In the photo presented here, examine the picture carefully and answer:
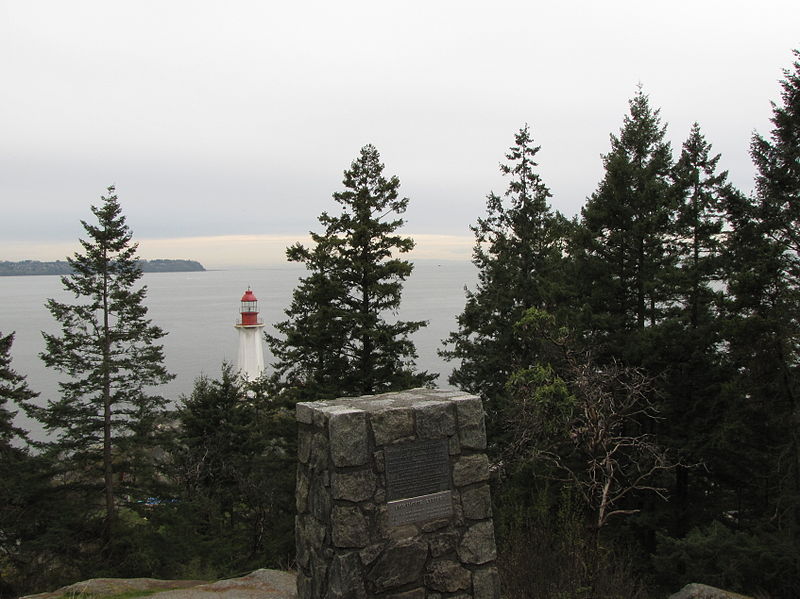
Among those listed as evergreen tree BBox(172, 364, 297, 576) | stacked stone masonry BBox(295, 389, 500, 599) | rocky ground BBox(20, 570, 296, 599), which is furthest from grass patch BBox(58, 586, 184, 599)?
evergreen tree BBox(172, 364, 297, 576)

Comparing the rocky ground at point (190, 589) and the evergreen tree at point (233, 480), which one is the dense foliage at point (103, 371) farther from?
the rocky ground at point (190, 589)

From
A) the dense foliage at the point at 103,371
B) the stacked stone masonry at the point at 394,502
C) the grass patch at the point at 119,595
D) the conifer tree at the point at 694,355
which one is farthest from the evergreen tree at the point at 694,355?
the dense foliage at the point at 103,371

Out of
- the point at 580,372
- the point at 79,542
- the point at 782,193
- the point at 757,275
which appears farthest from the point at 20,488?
the point at 782,193

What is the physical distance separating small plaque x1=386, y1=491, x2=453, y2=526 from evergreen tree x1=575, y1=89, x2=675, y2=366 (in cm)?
909

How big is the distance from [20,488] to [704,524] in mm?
16598

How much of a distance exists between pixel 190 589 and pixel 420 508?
11.7ft

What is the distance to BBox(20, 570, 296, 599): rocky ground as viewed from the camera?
21.8 feet

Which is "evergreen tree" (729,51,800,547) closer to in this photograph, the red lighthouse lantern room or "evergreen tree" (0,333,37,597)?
"evergreen tree" (0,333,37,597)

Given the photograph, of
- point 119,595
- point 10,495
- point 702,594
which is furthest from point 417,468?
point 10,495

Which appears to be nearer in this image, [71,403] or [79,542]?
[79,542]

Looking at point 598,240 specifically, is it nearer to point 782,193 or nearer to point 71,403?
point 782,193

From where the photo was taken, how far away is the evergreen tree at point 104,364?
14.4 m

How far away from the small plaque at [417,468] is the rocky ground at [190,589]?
2.33 meters

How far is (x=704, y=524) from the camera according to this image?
1316cm
